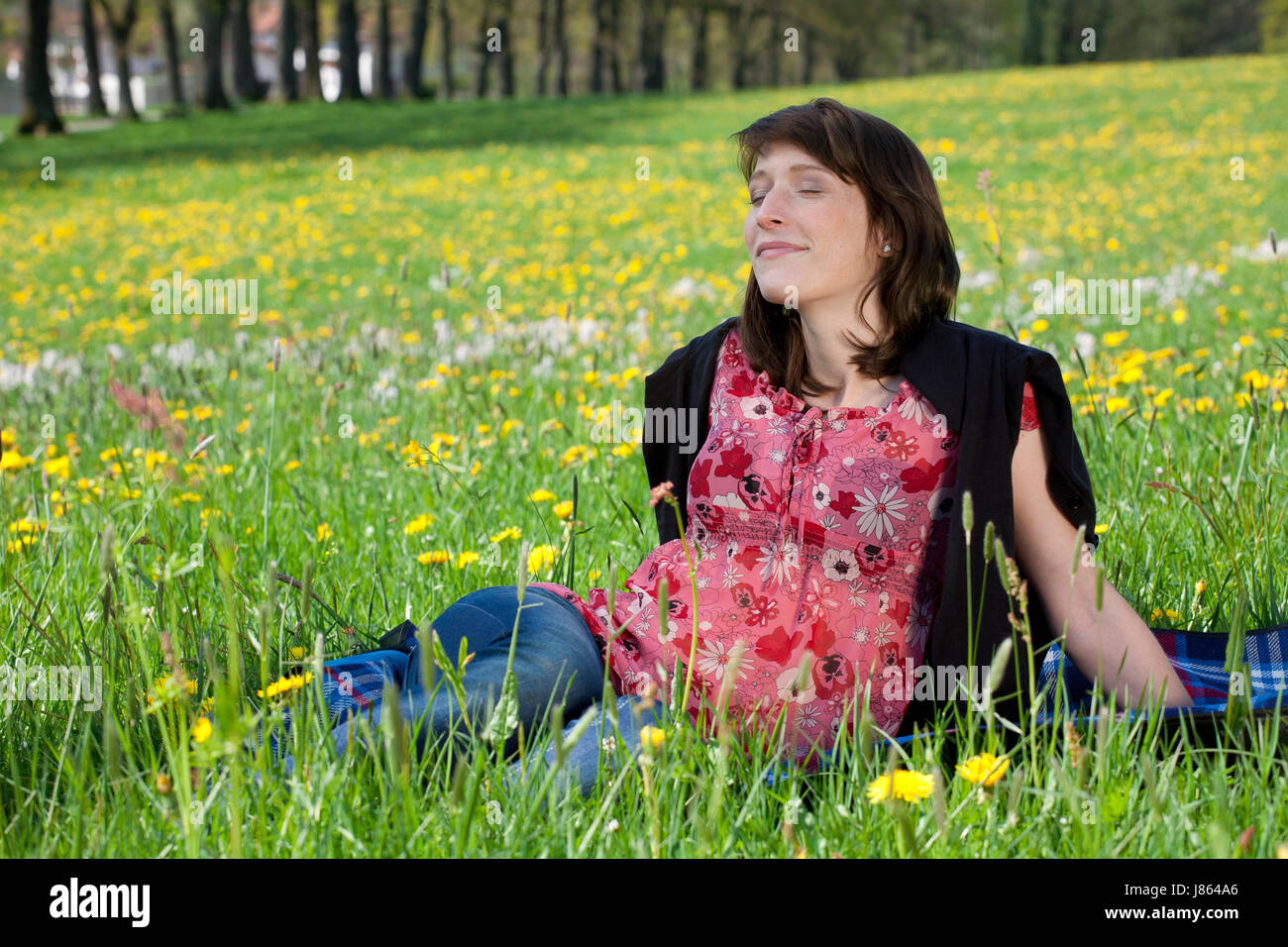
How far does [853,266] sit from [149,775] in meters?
1.39

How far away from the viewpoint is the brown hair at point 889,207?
86.4 inches

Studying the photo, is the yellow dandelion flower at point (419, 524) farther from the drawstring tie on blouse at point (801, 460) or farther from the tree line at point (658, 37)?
the tree line at point (658, 37)

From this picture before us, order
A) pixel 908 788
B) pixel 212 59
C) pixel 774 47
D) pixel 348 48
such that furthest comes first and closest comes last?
pixel 774 47
pixel 348 48
pixel 212 59
pixel 908 788

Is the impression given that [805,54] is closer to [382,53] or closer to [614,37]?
[614,37]

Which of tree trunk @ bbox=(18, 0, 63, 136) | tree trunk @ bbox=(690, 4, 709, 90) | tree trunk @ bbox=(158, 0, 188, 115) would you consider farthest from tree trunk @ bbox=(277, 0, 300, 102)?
tree trunk @ bbox=(690, 4, 709, 90)

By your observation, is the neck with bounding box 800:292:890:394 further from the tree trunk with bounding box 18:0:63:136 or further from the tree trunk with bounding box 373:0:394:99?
the tree trunk with bounding box 373:0:394:99

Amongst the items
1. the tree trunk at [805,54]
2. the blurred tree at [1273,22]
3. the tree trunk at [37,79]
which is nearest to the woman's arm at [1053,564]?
the tree trunk at [37,79]

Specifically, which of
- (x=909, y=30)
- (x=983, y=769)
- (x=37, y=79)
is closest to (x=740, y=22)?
(x=909, y=30)

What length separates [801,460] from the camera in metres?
2.20

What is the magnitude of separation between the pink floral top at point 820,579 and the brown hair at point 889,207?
113mm

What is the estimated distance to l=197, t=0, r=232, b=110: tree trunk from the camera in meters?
28.6

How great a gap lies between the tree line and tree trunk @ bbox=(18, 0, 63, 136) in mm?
4742

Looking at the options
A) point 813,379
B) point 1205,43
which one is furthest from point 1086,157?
point 1205,43

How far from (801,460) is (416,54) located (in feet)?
108
